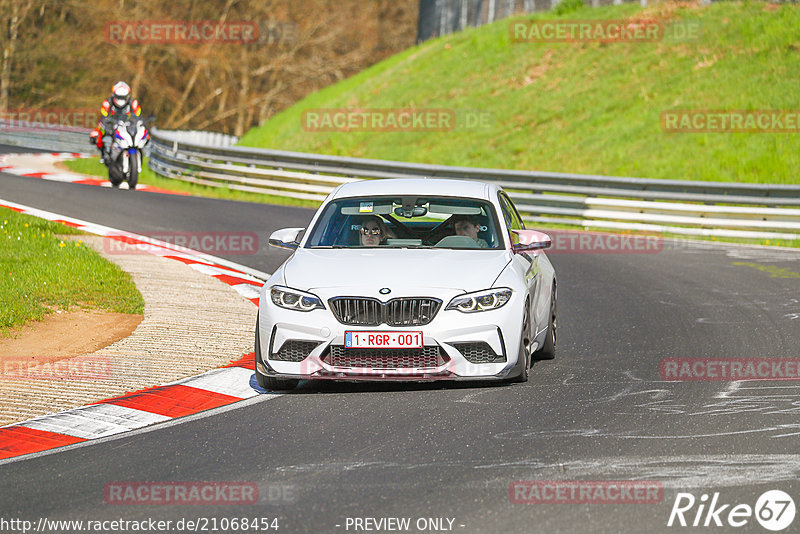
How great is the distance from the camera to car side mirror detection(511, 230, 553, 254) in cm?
887

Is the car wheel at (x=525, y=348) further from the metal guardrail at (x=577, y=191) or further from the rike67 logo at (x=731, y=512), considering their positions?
the metal guardrail at (x=577, y=191)

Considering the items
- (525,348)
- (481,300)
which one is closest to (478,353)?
(481,300)

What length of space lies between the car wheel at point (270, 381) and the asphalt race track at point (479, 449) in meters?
0.16

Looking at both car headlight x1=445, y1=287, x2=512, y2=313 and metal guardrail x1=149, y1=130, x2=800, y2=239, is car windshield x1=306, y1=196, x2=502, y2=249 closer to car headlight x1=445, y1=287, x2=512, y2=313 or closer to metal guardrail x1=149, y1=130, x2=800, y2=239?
car headlight x1=445, y1=287, x2=512, y2=313

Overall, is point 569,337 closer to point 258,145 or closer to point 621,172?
point 621,172

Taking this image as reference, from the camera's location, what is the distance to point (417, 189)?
30.9 ft

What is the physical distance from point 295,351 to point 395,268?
901 millimetres

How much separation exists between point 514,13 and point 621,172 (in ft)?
56.0

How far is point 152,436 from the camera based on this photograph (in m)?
6.92

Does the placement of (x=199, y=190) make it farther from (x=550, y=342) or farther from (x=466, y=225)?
(x=550, y=342)

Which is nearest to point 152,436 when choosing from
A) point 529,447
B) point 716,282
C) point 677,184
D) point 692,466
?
point 529,447

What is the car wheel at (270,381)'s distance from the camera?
8.04 m

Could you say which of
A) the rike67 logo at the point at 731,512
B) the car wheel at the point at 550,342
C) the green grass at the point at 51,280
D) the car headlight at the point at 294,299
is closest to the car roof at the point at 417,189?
the car wheel at the point at 550,342

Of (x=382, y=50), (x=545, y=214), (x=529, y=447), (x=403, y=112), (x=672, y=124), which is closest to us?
(x=529, y=447)
